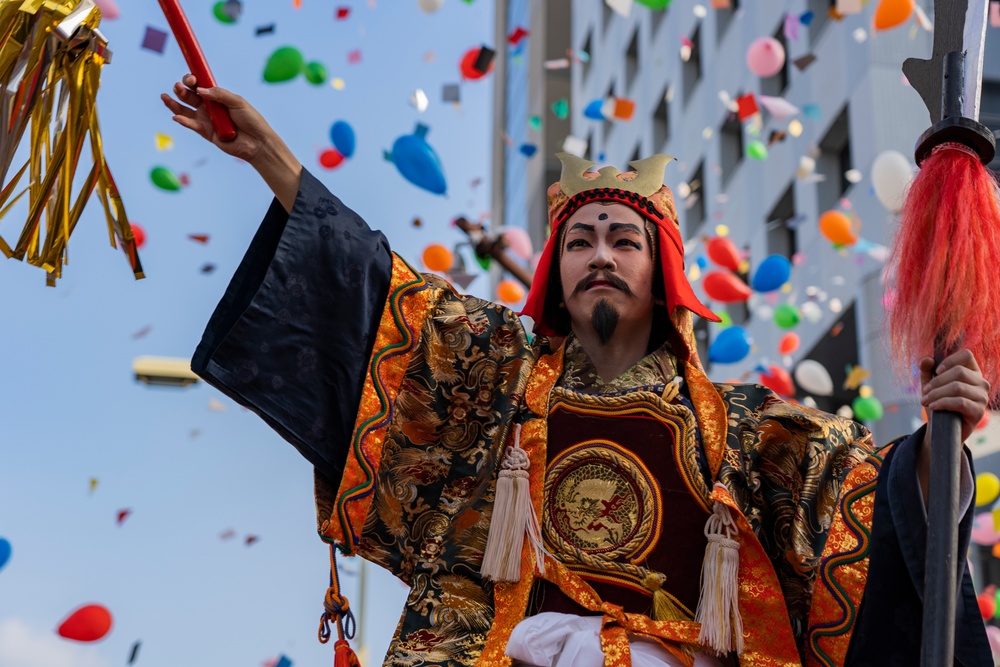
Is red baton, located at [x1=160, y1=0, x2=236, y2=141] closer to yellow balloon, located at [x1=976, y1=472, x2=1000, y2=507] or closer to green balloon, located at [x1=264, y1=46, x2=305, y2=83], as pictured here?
green balloon, located at [x1=264, y1=46, x2=305, y2=83]

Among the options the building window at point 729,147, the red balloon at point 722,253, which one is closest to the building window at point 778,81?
the building window at point 729,147

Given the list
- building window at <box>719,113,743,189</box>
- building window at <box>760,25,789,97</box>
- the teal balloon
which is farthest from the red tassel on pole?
building window at <box>719,113,743,189</box>

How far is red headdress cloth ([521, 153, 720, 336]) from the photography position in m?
3.84

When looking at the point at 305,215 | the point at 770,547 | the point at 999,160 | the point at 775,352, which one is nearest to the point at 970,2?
the point at 999,160

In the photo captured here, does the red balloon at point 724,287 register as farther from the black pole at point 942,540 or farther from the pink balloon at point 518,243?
the black pole at point 942,540

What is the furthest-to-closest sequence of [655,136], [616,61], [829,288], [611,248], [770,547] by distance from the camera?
[616,61] < [655,136] < [829,288] < [611,248] < [770,547]

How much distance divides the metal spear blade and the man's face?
0.98 metres

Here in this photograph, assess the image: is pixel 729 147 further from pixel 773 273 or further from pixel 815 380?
pixel 773 273

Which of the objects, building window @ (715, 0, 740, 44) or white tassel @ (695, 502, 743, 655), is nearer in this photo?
white tassel @ (695, 502, 743, 655)

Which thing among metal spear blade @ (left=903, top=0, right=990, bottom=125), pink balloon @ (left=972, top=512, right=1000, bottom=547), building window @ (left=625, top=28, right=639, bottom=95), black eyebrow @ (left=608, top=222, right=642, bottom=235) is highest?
building window @ (left=625, top=28, right=639, bottom=95)

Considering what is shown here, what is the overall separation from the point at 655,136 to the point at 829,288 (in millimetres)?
8487

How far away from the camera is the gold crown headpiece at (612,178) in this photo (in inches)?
157

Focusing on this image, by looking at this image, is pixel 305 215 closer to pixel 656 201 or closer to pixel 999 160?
pixel 656 201

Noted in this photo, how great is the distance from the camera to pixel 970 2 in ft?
10.1
